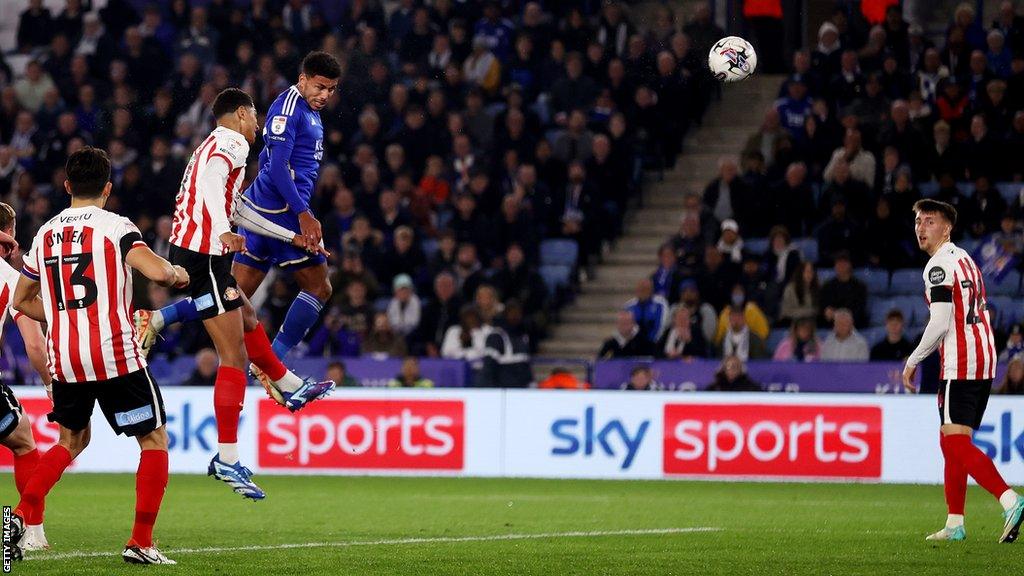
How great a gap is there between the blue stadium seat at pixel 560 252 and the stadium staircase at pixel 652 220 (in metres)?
0.49

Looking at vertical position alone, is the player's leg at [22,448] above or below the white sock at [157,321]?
below

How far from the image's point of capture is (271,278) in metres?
19.5

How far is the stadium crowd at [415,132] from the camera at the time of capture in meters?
18.3

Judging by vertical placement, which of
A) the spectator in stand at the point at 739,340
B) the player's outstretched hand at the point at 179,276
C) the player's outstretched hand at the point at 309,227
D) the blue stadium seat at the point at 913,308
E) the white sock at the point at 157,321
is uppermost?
the player's outstretched hand at the point at 309,227

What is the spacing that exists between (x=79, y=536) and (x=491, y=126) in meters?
11.2

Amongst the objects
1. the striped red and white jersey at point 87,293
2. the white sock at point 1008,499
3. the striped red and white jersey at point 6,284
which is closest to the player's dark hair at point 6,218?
the striped red and white jersey at point 6,284

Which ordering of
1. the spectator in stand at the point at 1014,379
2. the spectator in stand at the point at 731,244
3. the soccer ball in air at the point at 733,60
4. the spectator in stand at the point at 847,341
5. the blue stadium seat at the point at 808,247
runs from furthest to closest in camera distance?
the blue stadium seat at the point at 808,247, the spectator in stand at the point at 731,244, the spectator in stand at the point at 847,341, the spectator in stand at the point at 1014,379, the soccer ball in air at the point at 733,60

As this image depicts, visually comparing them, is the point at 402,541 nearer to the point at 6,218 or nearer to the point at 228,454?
the point at 228,454

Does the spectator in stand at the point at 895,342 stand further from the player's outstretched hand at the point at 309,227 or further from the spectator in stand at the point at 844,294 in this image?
the player's outstretched hand at the point at 309,227

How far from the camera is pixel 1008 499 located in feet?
32.2

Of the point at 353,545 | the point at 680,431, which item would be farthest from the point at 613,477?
the point at 353,545

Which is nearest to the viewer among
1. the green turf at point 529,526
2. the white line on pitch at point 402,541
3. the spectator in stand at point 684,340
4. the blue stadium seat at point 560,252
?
the green turf at point 529,526

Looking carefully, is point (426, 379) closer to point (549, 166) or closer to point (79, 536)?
point (549, 166)

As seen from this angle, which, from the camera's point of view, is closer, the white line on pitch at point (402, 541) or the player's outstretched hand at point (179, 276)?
the player's outstretched hand at point (179, 276)
